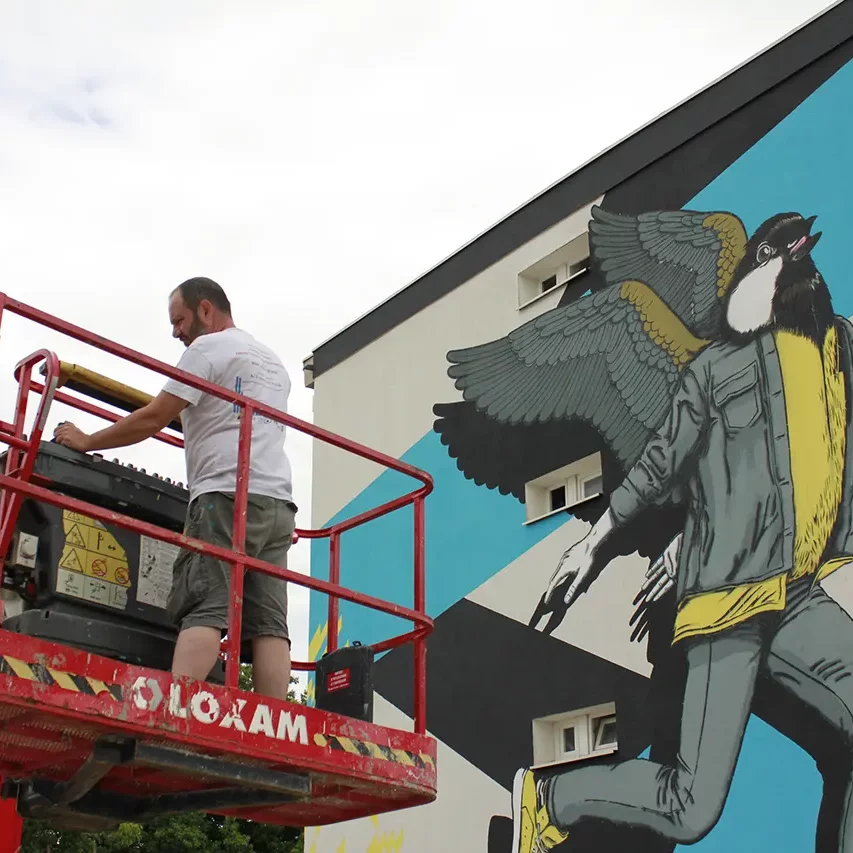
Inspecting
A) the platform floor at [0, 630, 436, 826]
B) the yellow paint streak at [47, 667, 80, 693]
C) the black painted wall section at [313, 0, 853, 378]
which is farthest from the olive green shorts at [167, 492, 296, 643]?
the black painted wall section at [313, 0, 853, 378]

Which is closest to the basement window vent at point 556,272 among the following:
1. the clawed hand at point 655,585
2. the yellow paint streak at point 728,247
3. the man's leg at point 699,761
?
the yellow paint streak at point 728,247

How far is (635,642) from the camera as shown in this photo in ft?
38.5

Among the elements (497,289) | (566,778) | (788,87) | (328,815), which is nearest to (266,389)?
(328,815)

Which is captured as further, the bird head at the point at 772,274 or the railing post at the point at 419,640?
the bird head at the point at 772,274

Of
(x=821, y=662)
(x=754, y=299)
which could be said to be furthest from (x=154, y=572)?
(x=754, y=299)

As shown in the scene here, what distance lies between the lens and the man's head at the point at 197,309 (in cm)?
614

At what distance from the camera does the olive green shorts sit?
549 cm

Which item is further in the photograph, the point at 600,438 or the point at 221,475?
the point at 600,438

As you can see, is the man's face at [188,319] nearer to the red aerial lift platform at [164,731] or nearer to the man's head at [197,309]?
the man's head at [197,309]

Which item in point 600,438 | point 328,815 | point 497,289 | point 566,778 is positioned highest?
point 497,289

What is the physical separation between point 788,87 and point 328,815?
29.0 ft

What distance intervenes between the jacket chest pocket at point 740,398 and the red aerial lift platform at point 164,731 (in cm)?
609

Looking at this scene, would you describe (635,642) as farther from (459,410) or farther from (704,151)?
(704,151)

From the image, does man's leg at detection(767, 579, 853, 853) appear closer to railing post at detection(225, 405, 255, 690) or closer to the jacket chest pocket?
the jacket chest pocket
